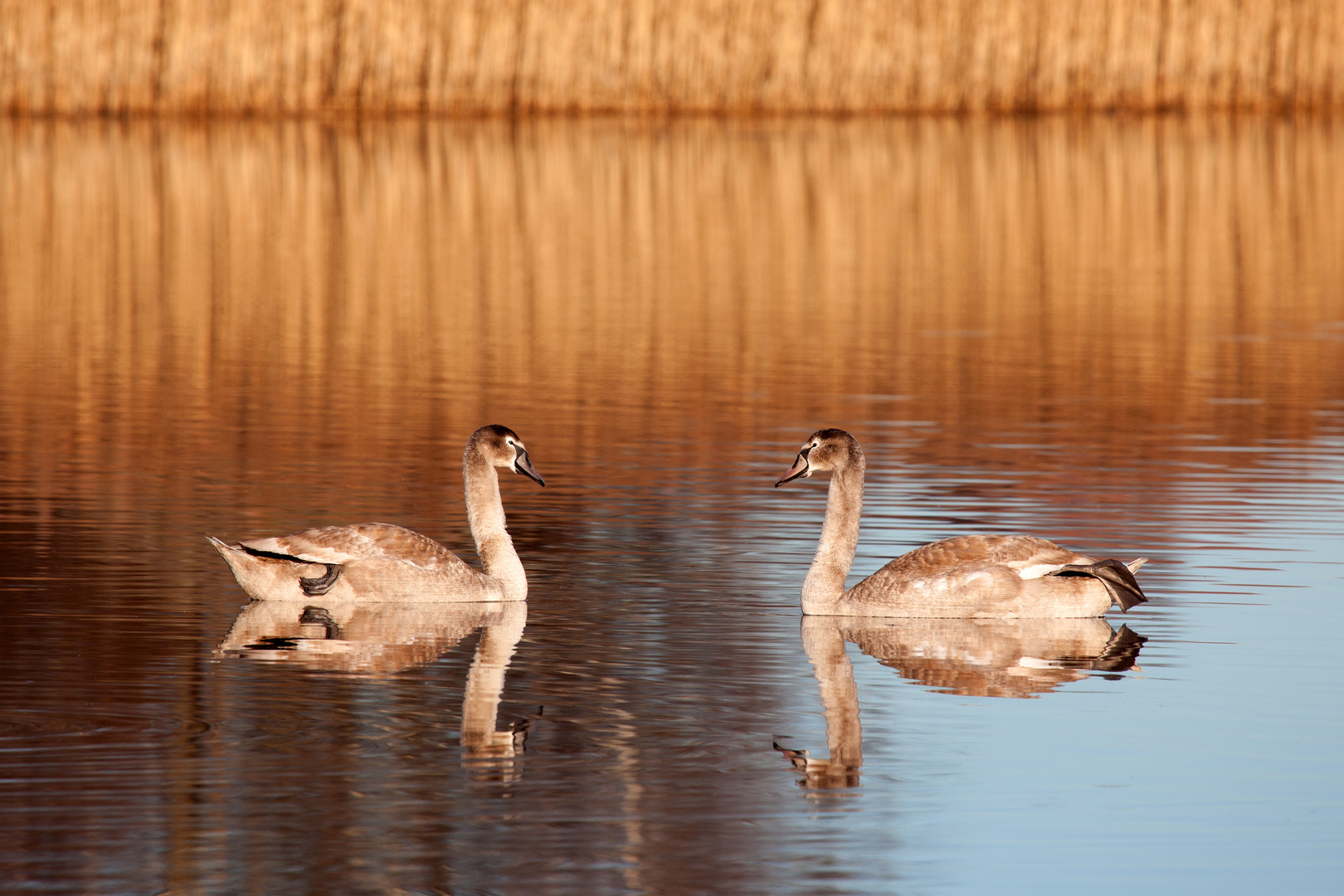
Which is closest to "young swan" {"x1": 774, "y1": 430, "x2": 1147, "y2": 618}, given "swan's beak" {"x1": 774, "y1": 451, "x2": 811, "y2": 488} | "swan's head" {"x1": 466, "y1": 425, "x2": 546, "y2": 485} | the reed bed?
"swan's beak" {"x1": 774, "y1": 451, "x2": 811, "y2": 488}

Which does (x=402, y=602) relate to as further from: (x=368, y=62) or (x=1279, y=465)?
(x=368, y=62)

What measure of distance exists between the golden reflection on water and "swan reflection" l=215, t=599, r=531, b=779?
4.36 metres

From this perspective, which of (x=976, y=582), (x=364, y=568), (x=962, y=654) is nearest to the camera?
(x=962, y=654)

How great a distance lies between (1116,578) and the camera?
37.6 ft

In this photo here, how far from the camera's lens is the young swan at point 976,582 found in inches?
458

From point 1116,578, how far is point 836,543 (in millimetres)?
1463

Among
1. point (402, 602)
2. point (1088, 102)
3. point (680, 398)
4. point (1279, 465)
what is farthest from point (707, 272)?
point (1088, 102)

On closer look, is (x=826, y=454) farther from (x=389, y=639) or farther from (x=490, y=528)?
(x=389, y=639)

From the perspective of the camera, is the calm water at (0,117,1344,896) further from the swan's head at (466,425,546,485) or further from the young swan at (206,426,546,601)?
the swan's head at (466,425,546,485)

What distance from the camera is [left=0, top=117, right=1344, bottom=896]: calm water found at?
26.3 ft

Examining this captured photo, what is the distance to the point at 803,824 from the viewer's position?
26.7 feet

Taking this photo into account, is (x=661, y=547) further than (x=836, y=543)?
Yes

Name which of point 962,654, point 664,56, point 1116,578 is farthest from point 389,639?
point 664,56

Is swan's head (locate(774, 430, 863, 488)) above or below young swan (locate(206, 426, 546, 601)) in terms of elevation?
above
